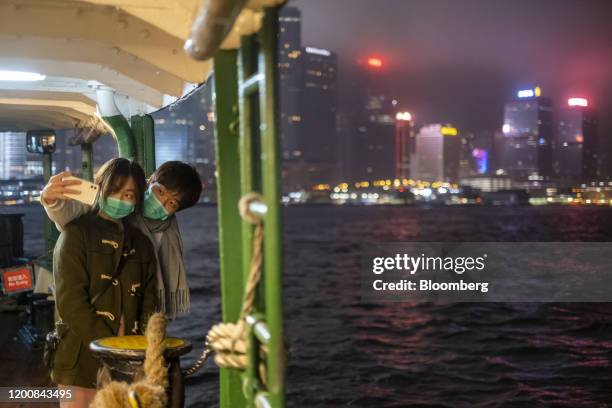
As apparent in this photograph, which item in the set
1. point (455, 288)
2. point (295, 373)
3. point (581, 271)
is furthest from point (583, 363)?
point (581, 271)

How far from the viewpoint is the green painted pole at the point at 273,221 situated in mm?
2176

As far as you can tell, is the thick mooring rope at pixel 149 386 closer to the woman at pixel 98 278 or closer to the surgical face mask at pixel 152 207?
the woman at pixel 98 278

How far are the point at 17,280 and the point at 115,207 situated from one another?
584 centimetres

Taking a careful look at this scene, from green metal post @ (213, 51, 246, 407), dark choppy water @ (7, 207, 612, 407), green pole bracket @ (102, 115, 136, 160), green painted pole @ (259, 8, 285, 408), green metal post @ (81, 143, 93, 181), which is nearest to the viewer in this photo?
green painted pole @ (259, 8, 285, 408)

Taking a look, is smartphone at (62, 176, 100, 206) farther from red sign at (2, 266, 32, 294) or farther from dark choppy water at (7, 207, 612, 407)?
dark choppy water at (7, 207, 612, 407)

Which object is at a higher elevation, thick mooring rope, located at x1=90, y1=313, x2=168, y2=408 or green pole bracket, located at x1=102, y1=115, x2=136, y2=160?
green pole bracket, located at x1=102, y1=115, x2=136, y2=160

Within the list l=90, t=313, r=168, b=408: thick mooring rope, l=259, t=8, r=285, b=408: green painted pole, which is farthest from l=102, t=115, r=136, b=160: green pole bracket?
l=259, t=8, r=285, b=408: green painted pole

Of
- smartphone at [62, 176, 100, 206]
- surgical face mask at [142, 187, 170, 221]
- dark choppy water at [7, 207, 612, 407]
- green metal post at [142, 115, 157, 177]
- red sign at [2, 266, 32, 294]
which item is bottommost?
dark choppy water at [7, 207, 612, 407]

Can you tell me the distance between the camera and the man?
149 inches

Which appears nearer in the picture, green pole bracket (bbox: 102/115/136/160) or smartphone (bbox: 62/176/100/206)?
smartphone (bbox: 62/176/100/206)

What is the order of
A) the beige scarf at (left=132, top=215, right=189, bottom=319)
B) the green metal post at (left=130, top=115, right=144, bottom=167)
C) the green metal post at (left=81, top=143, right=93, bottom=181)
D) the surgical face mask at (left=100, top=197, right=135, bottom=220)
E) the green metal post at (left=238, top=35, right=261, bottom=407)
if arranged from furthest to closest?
the green metal post at (left=81, top=143, right=93, bottom=181) < the green metal post at (left=130, top=115, right=144, bottom=167) < the beige scarf at (left=132, top=215, right=189, bottom=319) < the surgical face mask at (left=100, top=197, right=135, bottom=220) < the green metal post at (left=238, top=35, right=261, bottom=407)

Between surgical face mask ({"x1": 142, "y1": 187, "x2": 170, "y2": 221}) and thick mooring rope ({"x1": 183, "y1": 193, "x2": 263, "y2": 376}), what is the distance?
1.29 meters

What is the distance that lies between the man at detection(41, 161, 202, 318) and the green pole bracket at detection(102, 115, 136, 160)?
6.85 feet

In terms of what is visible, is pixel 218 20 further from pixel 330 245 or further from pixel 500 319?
pixel 330 245
